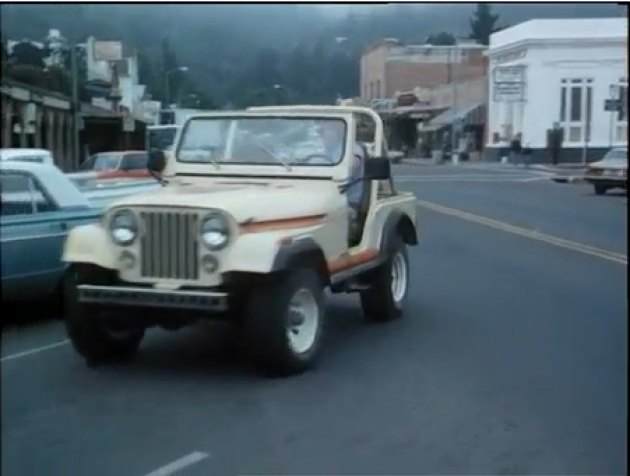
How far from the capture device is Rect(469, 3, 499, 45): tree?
10.8 ft

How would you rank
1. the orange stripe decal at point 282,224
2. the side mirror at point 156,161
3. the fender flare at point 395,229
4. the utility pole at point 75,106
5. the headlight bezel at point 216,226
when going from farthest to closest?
1. the fender flare at point 395,229
2. the orange stripe decal at point 282,224
3. the headlight bezel at point 216,226
4. the side mirror at point 156,161
5. the utility pole at point 75,106

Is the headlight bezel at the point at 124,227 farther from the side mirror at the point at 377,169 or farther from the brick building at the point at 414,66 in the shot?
the brick building at the point at 414,66

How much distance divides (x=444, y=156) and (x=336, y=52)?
3.36 ft

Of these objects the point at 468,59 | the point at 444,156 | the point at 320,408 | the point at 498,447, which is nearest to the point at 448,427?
the point at 498,447

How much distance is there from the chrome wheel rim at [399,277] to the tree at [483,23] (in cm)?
358

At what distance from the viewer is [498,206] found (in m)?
6.79

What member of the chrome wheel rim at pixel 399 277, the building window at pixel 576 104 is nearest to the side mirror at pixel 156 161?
the building window at pixel 576 104

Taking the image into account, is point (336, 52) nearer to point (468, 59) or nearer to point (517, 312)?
point (468, 59)

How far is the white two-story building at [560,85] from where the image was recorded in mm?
3357

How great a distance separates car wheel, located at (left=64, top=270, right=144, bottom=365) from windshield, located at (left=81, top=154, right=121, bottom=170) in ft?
4.24

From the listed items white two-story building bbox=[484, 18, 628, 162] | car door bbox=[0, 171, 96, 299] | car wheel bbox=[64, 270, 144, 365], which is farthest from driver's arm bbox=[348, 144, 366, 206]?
white two-story building bbox=[484, 18, 628, 162]

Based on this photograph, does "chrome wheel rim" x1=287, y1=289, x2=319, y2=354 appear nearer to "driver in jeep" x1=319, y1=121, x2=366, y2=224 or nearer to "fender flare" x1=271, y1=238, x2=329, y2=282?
"fender flare" x1=271, y1=238, x2=329, y2=282

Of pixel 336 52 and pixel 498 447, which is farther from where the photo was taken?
pixel 498 447

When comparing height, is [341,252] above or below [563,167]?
below
